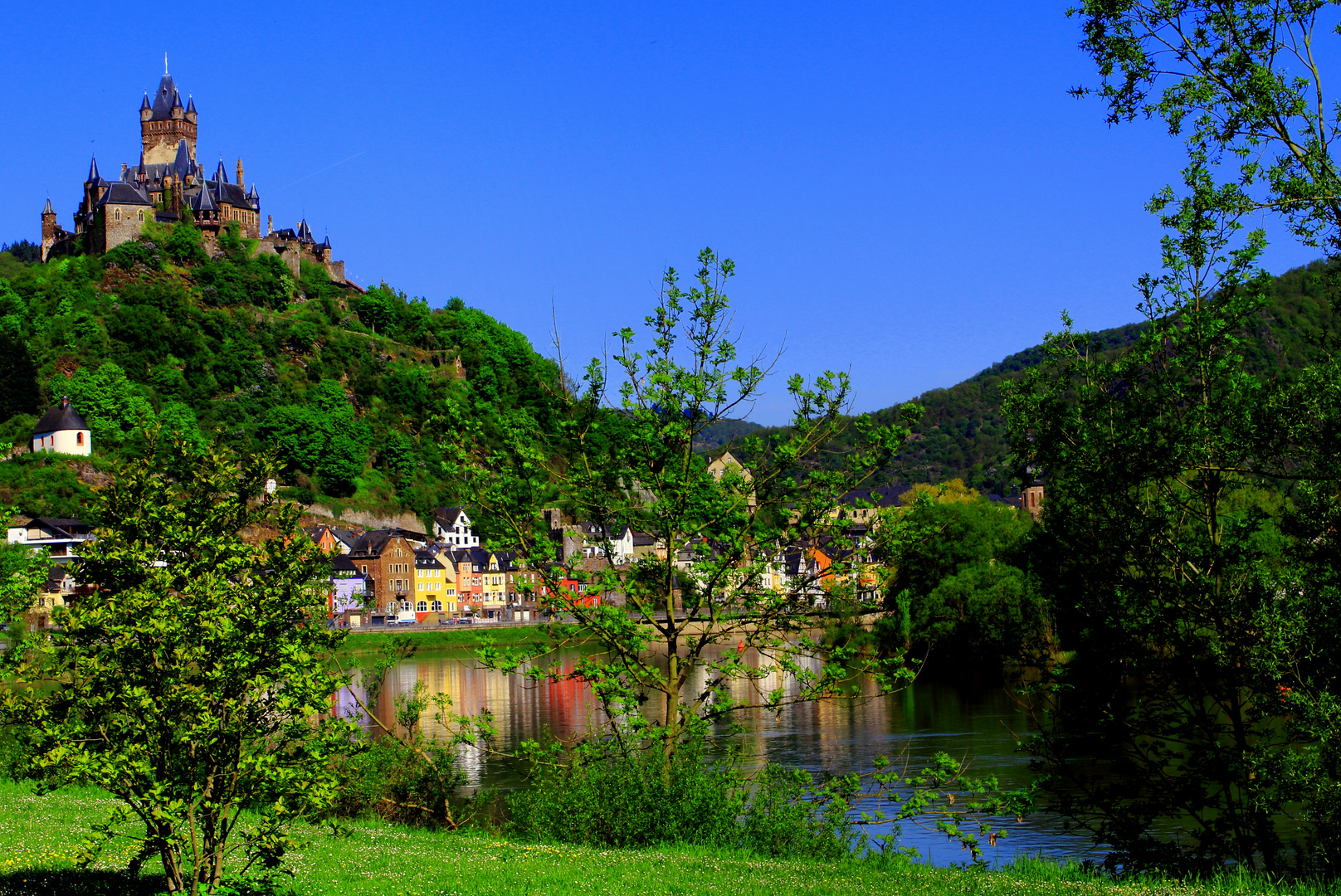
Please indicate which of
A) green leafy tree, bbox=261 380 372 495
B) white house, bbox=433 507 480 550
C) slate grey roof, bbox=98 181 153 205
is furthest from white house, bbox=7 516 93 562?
slate grey roof, bbox=98 181 153 205

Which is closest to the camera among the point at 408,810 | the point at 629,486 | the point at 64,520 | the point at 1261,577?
the point at 1261,577

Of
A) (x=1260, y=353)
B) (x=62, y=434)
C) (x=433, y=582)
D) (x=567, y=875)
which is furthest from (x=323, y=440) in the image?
(x=567, y=875)

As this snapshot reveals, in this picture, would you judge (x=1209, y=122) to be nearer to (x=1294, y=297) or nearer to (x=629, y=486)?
(x=629, y=486)

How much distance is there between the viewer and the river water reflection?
62.0 ft

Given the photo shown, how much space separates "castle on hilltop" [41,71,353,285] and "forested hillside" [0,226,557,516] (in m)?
2.84

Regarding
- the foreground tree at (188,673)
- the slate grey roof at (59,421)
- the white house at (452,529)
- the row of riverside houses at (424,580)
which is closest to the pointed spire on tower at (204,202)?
the slate grey roof at (59,421)

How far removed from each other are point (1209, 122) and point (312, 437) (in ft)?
311

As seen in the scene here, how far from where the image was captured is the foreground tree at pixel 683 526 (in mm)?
10828

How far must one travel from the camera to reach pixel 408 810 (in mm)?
16609

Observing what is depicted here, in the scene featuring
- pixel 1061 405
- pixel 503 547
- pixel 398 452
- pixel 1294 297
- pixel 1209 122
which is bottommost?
pixel 503 547

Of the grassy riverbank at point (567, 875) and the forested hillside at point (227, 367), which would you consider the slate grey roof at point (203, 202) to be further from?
the grassy riverbank at point (567, 875)

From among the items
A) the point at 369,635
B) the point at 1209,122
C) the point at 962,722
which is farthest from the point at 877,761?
the point at 369,635

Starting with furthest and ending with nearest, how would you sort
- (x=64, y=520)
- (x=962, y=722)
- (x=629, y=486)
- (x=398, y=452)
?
(x=398, y=452) < (x=64, y=520) < (x=962, y=722) < (x=629, y=486)

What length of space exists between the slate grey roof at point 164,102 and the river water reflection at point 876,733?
94.4m
